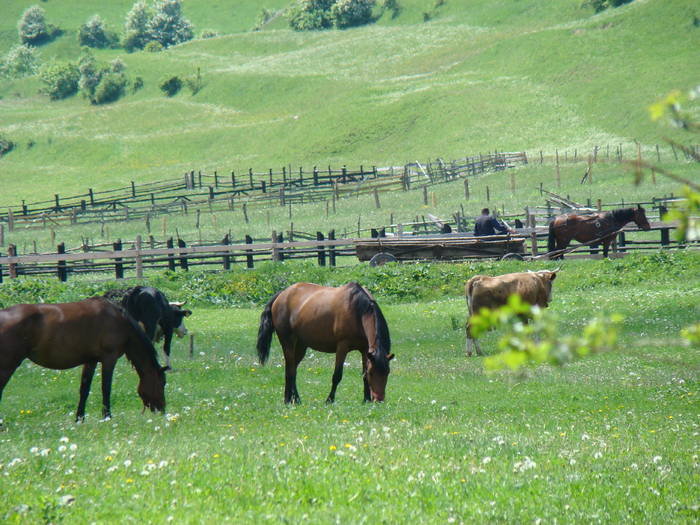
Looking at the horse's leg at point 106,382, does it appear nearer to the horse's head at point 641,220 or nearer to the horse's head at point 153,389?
the horse's head at point 153,389

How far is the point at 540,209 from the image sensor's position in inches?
1898

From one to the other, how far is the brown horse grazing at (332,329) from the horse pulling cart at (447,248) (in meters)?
16.7

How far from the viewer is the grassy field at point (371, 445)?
22.2 ft

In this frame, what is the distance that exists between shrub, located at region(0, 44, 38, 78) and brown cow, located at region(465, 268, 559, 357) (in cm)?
14703

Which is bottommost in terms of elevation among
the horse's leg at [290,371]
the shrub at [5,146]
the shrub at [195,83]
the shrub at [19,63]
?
the horse's leg at [290,371]

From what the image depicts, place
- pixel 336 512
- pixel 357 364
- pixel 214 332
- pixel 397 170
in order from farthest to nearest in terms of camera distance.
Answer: pixel 397 170 < pixel 214 332 < pixel 357 364 < pixel 336 512

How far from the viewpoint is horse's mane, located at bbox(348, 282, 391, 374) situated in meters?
13.0

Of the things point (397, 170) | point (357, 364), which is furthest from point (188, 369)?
point (397, 170)

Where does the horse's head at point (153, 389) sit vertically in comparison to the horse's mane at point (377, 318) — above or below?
below

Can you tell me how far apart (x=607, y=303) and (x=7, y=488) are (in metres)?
19.4

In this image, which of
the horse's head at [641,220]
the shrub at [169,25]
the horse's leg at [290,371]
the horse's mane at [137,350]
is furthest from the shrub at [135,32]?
the horse's mane at [137,350]

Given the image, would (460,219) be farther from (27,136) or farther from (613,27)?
(27,136)

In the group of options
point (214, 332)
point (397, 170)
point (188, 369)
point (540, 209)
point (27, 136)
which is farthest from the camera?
point (27, 136)

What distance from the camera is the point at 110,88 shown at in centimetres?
12544
